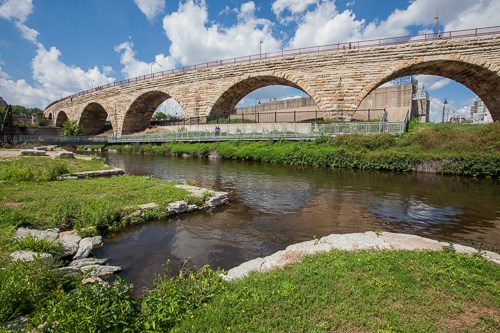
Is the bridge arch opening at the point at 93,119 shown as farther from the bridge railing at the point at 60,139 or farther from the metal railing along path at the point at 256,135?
the metal railing along path at the point at 256,135

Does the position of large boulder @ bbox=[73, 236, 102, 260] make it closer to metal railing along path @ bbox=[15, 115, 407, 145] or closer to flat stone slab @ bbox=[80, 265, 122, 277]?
flat stone slab @ bbox=[80, 265, 122, 277]

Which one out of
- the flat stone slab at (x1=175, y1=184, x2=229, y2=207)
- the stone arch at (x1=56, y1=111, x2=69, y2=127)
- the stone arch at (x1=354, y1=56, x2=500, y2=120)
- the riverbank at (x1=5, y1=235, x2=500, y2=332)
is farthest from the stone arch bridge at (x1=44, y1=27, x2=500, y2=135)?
the stone arch at (x1=56, y1=111, x2=69, y2=127)

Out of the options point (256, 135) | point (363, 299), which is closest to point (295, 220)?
point (363, 299)

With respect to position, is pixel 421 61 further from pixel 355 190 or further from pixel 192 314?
pixel 192 314

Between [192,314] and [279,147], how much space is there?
2133 cm

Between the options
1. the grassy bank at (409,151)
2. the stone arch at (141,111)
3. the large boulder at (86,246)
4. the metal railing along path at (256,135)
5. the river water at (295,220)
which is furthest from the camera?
the stone arch at (141,111)

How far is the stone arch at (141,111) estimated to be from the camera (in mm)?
42875

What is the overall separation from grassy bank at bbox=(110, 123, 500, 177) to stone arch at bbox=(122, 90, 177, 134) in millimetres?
25251

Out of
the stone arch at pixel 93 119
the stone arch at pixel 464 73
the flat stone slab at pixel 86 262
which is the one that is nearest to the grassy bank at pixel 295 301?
the flat stone slab at pixel 86 262

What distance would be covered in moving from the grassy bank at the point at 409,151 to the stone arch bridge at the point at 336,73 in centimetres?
677

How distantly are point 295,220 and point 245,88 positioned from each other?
1164 inches

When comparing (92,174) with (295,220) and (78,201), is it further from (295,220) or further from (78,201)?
(295,220)

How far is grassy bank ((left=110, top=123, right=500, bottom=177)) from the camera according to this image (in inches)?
635

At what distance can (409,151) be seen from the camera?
18.5m
